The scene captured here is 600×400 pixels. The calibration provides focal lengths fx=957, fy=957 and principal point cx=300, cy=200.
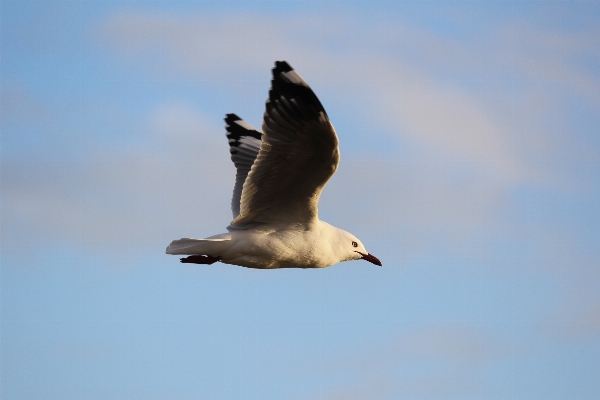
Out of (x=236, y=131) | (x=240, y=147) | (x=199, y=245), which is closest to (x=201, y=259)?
(x=199, y=245)

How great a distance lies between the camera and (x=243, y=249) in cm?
1205

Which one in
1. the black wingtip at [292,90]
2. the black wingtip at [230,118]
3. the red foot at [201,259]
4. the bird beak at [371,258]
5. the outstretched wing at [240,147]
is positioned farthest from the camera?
the black wingtip at [230,118]

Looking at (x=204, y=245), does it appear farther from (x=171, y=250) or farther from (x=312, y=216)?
(x=312, y=216)

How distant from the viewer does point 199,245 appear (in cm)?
1188

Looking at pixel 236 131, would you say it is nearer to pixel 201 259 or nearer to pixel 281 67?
pixel 201 259

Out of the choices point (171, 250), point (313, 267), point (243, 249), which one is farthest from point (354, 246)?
point (171, 250)

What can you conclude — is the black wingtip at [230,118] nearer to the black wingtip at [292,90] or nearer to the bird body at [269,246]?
the bird body at [269,246]

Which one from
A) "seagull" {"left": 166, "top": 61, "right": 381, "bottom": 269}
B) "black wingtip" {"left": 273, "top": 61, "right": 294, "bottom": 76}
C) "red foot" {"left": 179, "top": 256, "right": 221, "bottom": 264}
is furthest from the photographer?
"red foot" {"left": 179, "top": 256, "right": 221, "bottom": 264}

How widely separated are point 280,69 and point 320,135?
3.03ft

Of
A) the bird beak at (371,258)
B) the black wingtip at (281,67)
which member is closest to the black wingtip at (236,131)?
the bird beak at (371,258)

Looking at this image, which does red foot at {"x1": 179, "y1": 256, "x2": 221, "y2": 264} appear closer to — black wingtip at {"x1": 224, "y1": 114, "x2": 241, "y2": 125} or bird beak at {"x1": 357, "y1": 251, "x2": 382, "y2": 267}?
bird beak at {"x1": 357, "y1": 251, "x2": 382, "y2": 267}

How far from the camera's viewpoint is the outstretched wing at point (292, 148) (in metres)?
10.9

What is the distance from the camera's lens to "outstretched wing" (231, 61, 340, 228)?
1089 cm

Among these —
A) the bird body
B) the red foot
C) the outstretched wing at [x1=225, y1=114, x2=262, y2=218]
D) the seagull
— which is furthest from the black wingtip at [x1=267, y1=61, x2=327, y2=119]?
the outstretched wing at [x1=225, y1=114, x2=262, y2=218]
